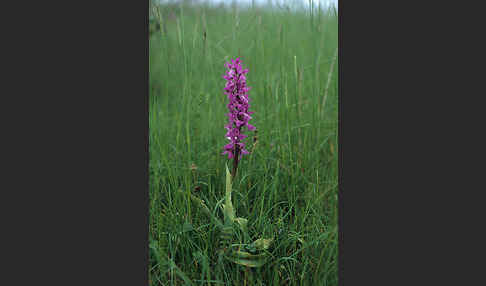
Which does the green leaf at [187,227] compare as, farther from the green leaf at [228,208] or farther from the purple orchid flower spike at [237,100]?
the purple orchid flower spike at [237,100]

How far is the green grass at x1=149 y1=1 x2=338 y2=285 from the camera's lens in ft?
6.35

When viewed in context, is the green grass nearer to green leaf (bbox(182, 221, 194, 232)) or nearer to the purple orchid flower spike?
green leaf (bbox(182, 221, 194, 232))

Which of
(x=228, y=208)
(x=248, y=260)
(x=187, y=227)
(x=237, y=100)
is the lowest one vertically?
(x=248, y=260)

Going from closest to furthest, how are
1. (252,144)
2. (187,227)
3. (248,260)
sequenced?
1. (248,260)
2. (187,227)
3. (252,144)

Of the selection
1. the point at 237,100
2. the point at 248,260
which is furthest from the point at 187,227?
the point at 237,100

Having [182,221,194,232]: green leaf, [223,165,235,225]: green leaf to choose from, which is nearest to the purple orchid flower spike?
[223,165,235,225]: green leaf

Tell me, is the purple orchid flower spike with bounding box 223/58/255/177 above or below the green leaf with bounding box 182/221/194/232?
above

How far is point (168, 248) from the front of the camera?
2018mm

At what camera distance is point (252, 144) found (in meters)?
2.26

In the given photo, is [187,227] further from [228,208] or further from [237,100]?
[237,100]

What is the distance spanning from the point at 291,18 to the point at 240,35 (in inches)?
15.1

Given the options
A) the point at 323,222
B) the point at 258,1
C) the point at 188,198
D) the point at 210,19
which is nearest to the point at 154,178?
the point at 188,198

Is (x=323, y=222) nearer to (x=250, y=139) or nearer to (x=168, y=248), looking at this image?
(x=250, y=139)

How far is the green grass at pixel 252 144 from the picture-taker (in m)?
1.94
